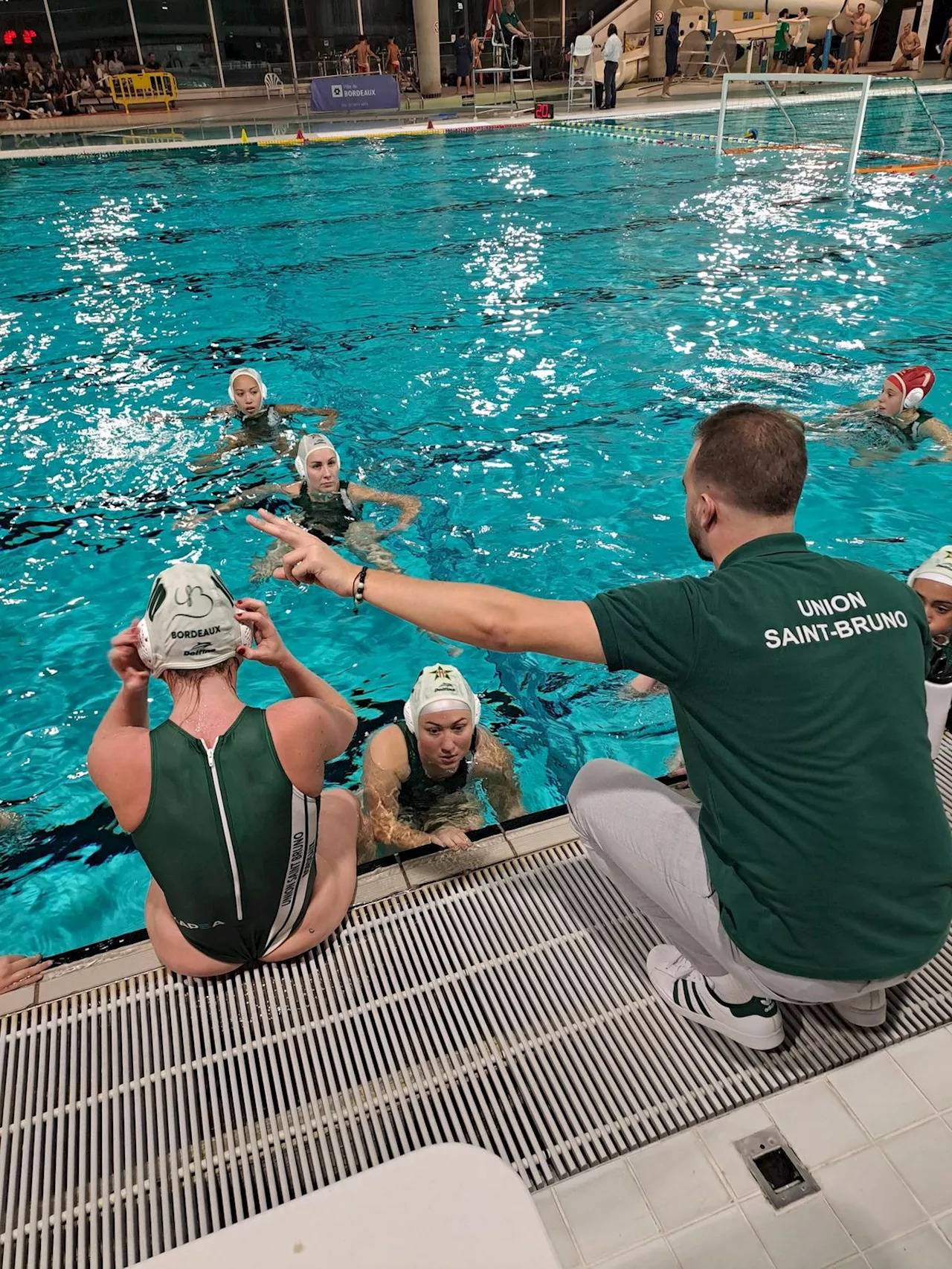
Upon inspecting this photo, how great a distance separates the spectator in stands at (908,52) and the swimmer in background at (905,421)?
30178 mm

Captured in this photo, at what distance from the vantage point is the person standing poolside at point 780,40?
2753cm

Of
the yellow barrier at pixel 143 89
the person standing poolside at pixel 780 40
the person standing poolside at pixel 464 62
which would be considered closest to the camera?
the person standing poolside at pixel 780 40

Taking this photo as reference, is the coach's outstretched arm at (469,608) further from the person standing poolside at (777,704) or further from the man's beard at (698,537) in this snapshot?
the man's beard at (698,537)

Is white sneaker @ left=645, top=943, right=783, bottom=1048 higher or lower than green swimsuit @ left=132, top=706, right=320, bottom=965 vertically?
lower

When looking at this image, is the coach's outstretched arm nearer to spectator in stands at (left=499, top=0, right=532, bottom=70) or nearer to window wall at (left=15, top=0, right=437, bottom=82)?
spectator in stands at (left=499, top=0, right=532, bottom=70)

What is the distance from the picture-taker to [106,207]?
1686 cm

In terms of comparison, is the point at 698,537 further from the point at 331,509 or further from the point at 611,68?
Answer: the point at 611,68

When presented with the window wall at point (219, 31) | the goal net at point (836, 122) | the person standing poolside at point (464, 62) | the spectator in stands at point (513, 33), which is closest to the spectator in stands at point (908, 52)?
the goal net at point (836, 122)

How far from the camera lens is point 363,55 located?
30953 millimetres

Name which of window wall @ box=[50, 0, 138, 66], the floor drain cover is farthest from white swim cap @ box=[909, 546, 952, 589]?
window wall @ box=[50, 0, 138, 66]

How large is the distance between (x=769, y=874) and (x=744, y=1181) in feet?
2.31

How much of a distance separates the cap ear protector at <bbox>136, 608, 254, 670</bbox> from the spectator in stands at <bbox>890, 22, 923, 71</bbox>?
36076 mm

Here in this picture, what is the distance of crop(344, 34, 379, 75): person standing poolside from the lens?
3080 centimetres

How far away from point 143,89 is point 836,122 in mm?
22980
